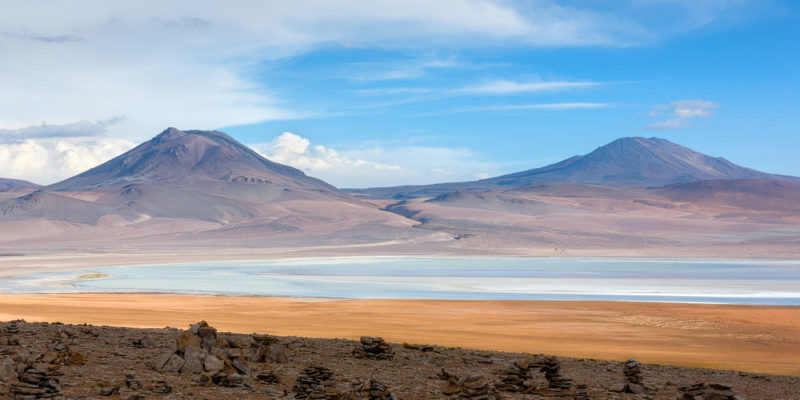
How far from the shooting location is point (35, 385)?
8.95 m

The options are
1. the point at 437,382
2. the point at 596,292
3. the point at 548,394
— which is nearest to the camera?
the point at 548,394

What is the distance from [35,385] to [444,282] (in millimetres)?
36890

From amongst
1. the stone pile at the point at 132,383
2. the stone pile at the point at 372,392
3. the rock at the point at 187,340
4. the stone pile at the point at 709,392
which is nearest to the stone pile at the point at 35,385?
the stone pile at the point at 132,383

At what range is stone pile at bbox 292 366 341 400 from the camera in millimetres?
9285

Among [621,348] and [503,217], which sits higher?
[503,217]

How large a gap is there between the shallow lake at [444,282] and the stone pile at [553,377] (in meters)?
23.2

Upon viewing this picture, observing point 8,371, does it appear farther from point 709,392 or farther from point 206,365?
point 709,392

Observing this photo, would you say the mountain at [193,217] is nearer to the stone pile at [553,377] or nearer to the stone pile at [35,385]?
the stone pile at [553,377]

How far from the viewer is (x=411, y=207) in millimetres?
161125

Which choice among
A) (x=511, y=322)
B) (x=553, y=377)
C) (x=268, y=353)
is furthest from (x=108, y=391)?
(x=511, y=322)

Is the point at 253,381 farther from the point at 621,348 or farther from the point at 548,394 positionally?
the point at 621,348

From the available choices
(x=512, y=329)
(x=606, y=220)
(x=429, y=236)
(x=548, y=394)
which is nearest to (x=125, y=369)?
(x=548, y=394)

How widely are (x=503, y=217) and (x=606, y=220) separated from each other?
1744cm

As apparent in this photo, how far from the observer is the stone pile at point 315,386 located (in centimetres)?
929
